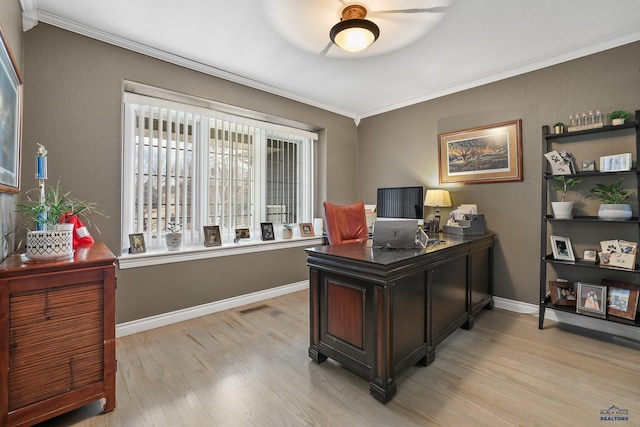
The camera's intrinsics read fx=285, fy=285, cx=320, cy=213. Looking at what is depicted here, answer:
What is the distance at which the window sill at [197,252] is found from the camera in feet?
8.80

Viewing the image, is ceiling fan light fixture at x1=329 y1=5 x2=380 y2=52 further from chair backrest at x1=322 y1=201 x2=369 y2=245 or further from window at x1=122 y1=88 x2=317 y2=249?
window at x1=122 y1=88 x2=317 y2=249

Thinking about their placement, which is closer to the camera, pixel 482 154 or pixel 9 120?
pixel 9 120

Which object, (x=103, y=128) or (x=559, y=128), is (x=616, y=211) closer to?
(x=559, y=128)

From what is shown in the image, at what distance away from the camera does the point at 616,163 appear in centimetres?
249

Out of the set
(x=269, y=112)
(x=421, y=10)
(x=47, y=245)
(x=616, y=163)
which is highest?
(x=421, y=10)

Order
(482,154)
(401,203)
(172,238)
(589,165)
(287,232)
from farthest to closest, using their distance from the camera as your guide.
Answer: (287,232)
(401,203)
(482,154)
(172,238)
(589,165)

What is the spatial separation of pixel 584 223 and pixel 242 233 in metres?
3.67

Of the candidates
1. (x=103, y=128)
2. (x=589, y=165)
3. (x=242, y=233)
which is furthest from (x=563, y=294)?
(x=103, y=128)

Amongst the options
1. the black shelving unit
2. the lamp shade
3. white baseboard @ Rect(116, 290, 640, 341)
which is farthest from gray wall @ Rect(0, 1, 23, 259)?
the black shelving unit

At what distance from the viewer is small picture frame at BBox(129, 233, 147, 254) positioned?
9.00 feet

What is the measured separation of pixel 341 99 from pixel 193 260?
2915 mm

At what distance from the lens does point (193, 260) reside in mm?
3055

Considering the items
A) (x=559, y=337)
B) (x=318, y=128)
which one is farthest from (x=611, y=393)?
(x=318, y=128)

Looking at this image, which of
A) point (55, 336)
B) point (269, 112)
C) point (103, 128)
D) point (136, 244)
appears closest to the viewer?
point (55, 336)
